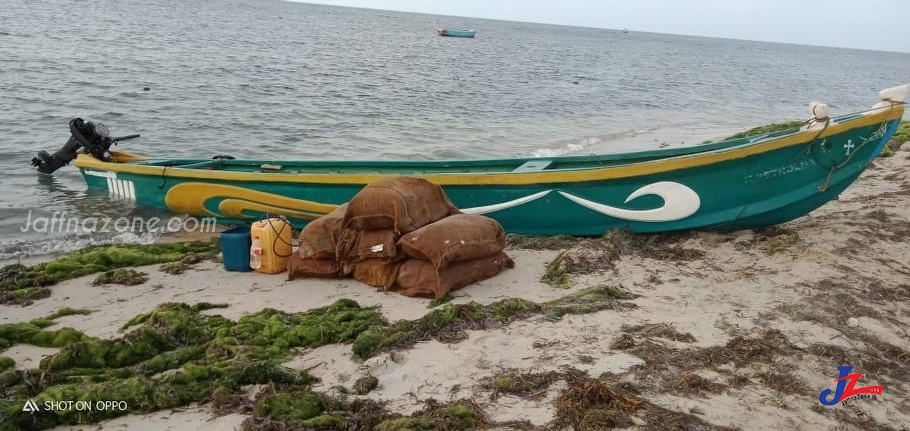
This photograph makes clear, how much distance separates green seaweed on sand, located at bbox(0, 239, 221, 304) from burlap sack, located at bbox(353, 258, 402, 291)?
6.82 feet

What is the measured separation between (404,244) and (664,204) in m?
2.76

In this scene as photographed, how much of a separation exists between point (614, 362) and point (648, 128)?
16768 millimetres

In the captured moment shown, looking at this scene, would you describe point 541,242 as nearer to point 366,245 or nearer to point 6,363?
point 366,245

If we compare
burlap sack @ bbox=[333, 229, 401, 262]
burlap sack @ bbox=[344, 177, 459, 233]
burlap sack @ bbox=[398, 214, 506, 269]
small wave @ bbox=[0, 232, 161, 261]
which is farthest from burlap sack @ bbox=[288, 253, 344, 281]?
small wave @ bbox=[0, 232, 161, 261]

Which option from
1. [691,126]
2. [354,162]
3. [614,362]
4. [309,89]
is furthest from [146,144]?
[691,126]

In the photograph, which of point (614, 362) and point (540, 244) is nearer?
point (614, 362)

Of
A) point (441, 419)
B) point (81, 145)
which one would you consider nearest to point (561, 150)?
point (81, 145)

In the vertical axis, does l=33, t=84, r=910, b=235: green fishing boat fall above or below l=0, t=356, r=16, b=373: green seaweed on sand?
above

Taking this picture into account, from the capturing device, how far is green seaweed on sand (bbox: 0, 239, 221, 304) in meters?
5.51

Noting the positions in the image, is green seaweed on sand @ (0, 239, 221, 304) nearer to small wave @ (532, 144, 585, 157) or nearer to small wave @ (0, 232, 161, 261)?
small wave @ (0, 232, 161, 261)

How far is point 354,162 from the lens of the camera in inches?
333

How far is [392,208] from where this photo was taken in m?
5.43

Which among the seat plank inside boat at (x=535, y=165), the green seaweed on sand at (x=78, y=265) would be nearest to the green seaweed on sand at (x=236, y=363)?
the green seaweed on sand at (x=78, y=265)

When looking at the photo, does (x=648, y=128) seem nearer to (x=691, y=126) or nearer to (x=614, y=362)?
(x=691, y=126)
